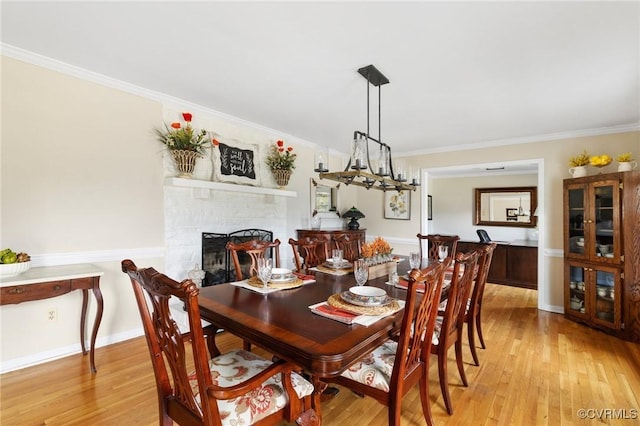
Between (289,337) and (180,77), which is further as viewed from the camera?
(180,77)

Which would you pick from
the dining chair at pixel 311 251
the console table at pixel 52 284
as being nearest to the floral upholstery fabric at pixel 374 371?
the dining chair at pixel 311 251

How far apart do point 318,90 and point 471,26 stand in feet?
4.39

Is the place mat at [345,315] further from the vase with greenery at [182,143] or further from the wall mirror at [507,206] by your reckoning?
the wall mirror at [507,206]

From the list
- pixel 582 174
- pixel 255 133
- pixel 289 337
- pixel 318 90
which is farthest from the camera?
pixel 255 133

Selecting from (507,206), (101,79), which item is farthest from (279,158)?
(507,206)

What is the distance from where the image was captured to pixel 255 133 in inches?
153

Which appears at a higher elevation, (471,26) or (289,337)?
(471,26)

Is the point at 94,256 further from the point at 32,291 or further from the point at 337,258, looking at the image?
the point at 337,258

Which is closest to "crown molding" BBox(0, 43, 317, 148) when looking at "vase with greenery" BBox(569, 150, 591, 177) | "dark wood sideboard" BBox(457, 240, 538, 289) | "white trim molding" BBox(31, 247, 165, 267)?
"white trim molding" BBox(31, 247, 165, 267)

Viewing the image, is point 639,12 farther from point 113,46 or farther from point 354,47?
point 113,46

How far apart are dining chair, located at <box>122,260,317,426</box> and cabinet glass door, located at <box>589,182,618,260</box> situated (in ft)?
12.1

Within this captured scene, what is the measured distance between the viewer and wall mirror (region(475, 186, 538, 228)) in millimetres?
5871

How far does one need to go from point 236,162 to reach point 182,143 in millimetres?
764

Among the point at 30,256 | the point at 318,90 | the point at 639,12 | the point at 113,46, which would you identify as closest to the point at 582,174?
the point at 639,12
